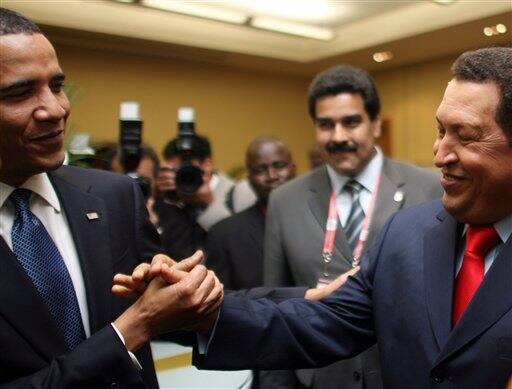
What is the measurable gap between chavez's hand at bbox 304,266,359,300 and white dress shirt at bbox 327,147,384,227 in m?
0.31

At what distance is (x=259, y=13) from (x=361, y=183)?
15.8ft

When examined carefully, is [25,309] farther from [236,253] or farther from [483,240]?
[236,253]

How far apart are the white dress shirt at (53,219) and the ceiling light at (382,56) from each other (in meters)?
6.70

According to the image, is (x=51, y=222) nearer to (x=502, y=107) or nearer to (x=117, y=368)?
(x=117, y=368)

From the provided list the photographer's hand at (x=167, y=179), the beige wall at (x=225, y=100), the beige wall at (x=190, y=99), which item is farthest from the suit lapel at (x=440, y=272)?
the beige wall at (x=225, y=100)

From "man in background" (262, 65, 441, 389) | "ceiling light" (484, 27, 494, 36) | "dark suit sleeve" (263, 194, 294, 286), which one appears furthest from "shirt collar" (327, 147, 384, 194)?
"ceiling light" (484, 27, 494, 36)

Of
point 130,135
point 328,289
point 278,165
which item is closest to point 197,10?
point 278,165

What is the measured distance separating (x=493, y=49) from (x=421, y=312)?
0.60 m

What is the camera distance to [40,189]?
134 centimetres

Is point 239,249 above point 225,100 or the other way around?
the other way around

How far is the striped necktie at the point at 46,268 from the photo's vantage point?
1.25 m

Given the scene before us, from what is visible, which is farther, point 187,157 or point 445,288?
point 187,157

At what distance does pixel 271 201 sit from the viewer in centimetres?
216

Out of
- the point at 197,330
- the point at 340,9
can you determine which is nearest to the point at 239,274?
the point at 197,330
